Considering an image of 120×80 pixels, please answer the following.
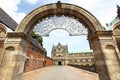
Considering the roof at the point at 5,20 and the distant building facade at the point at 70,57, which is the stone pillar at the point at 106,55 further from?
the distant building facade at the point at 70,57

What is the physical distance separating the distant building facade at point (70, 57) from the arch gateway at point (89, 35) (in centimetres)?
4820

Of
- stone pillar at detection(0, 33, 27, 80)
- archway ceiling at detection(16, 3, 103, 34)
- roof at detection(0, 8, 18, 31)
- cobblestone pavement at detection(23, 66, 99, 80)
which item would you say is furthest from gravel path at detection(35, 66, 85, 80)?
roof at detection(0, 8, 18, 31)

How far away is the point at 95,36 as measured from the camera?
465 centimetres

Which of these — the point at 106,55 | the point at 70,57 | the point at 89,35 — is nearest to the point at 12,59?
the point at 89,35

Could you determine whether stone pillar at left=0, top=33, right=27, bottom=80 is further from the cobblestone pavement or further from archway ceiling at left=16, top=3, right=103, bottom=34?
the cobblestone pavement

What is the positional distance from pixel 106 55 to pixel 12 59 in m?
4.45

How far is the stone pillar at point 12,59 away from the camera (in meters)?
4.06

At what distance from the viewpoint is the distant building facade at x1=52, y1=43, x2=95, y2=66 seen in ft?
169

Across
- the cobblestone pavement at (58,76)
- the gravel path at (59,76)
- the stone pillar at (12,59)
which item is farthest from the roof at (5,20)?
the gravel path at (59,76)

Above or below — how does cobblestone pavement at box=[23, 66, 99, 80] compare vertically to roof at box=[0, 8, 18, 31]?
below

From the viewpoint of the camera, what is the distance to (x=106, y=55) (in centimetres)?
420

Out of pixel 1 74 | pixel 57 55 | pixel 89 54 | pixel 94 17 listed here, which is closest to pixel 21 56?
pixel 1 74

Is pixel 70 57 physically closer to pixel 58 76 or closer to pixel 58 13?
pixel 58 76

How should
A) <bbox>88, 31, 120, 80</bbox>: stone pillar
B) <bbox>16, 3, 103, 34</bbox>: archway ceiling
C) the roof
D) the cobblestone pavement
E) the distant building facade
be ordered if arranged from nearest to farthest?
<bbox>88, 31, 120, 80</bbox>: stone pillar
<bbox>16, 3, 103, 34</bbox>: archway ceiling
the cobblestone pavement
the roof
the distant building facade
